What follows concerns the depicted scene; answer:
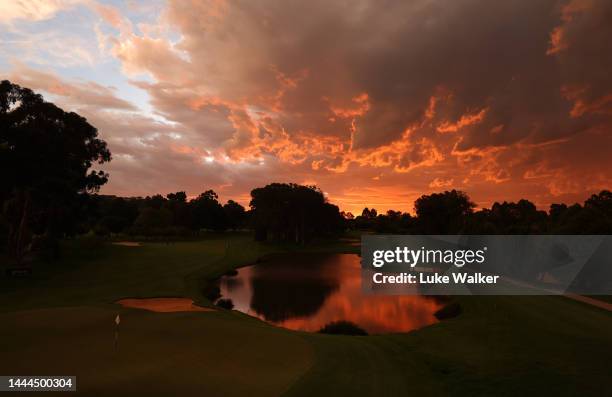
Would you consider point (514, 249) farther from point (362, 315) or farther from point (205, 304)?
point (205, 304)

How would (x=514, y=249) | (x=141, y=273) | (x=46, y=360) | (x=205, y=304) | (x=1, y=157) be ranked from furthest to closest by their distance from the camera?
(x=514, y=249) → (x=141, y=273) → (x=1, y=157) → (x=205, y=304) → (x=46, y=360)

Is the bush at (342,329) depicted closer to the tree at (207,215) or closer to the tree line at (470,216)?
the tree line at (470,216)

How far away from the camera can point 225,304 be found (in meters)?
35.8

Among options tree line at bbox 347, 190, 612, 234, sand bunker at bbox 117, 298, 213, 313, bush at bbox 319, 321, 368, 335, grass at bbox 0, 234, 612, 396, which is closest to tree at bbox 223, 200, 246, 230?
tree line at bbox 347, 190, 612, 234

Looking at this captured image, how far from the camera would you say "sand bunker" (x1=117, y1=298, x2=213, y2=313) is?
92.8 ft

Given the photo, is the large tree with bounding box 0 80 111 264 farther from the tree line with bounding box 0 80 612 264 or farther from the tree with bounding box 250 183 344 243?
the tree with bounding box 250 183 344 243

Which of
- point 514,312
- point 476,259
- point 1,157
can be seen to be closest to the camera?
point 514,312

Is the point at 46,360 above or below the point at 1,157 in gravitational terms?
below

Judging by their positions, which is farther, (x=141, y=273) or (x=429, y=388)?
(x=141, y=273)

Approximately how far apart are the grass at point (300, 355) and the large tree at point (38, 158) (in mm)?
17363

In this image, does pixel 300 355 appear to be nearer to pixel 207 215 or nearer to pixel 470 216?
pixel 470 216

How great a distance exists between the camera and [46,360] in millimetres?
12742

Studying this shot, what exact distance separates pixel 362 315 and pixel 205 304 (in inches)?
574

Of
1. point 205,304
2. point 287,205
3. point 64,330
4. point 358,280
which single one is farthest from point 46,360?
point 287,205
